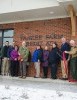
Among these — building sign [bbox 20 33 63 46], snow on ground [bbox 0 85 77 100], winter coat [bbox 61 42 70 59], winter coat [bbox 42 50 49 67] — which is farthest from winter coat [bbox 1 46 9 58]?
snow on ground [bbox 0 85 77 100]

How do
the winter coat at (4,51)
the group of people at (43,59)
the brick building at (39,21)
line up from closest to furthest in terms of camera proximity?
1. the group of people at (43,59)
2. the brick building at (39,21)
3. the winter coat at (4,51)

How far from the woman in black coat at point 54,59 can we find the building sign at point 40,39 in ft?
2.54

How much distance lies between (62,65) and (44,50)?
128cm

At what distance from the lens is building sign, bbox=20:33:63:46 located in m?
13.9

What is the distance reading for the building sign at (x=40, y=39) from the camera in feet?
45.5

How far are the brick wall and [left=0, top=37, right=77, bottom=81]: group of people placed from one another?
0.47 m

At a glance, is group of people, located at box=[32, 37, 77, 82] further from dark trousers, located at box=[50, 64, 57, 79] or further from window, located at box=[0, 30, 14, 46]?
window, located at box=[0, 30, 14, 46]

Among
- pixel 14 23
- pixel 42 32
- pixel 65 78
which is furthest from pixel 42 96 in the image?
pixel 14 23

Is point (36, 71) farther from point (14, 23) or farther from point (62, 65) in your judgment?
point (14, 23)

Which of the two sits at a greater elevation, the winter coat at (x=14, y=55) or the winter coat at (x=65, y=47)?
the winter coat at (x=65, y=47)

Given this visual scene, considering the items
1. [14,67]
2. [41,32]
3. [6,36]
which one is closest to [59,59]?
[41,32]

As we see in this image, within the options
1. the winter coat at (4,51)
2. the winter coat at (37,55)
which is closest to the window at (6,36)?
the winter coat at (4,51)

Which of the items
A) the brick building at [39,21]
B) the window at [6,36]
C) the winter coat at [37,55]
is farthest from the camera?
the window at [6,36]

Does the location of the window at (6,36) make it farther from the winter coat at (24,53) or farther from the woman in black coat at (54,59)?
the woman in black coat at (54,59)
